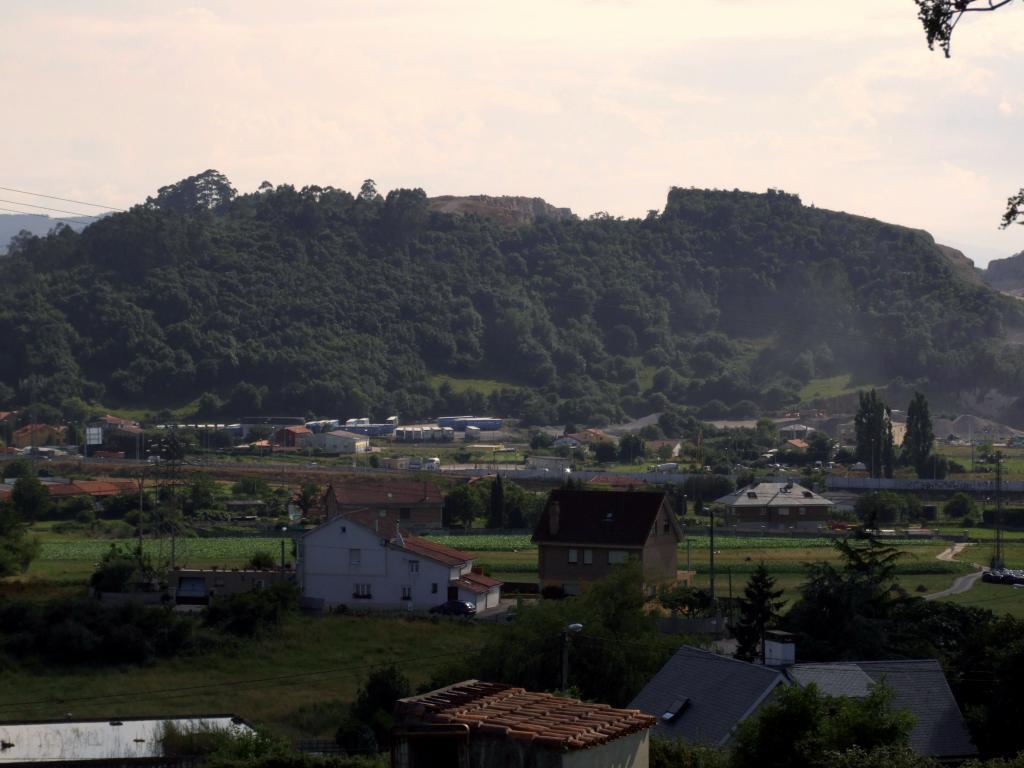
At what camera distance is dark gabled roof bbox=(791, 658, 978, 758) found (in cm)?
2184

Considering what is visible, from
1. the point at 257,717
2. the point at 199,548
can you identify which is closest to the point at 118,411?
the point at 199,548

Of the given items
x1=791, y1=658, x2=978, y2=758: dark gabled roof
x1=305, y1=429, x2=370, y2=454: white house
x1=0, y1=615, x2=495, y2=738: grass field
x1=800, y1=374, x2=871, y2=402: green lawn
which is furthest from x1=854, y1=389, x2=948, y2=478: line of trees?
x1=791, y1=658, x2=978, y2=758: dark gabled roof

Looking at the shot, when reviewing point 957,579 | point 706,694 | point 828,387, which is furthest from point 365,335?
point 706,694

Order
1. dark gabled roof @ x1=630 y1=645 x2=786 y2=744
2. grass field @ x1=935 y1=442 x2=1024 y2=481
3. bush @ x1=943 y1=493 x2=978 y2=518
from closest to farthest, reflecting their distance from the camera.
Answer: dark gabled roof @ x1=630 y1=645 x2=786 y2=744, bush @ x1=943 y1=493 x2=978 y2=518, grass field @ x1=935 y1=442 x2=1024 y2=481

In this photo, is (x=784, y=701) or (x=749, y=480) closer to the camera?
(x=784, y=701)

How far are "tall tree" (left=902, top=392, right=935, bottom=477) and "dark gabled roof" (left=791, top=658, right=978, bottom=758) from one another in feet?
268

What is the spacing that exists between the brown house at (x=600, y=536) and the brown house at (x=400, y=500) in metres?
17.9

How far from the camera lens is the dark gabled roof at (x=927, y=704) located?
21.8 m

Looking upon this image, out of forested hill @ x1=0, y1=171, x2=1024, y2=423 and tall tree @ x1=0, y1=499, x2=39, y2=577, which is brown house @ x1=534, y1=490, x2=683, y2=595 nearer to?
tall tree @ x1=0, y1=499, x2=39, y2=577

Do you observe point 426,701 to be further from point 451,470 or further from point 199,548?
point 451,470

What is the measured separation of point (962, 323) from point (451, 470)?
110255 mm

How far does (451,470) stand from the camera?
4065 inches

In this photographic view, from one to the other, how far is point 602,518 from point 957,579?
1213 cm

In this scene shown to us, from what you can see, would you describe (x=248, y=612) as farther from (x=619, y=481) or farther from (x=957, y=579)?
(x=619, y=481)
